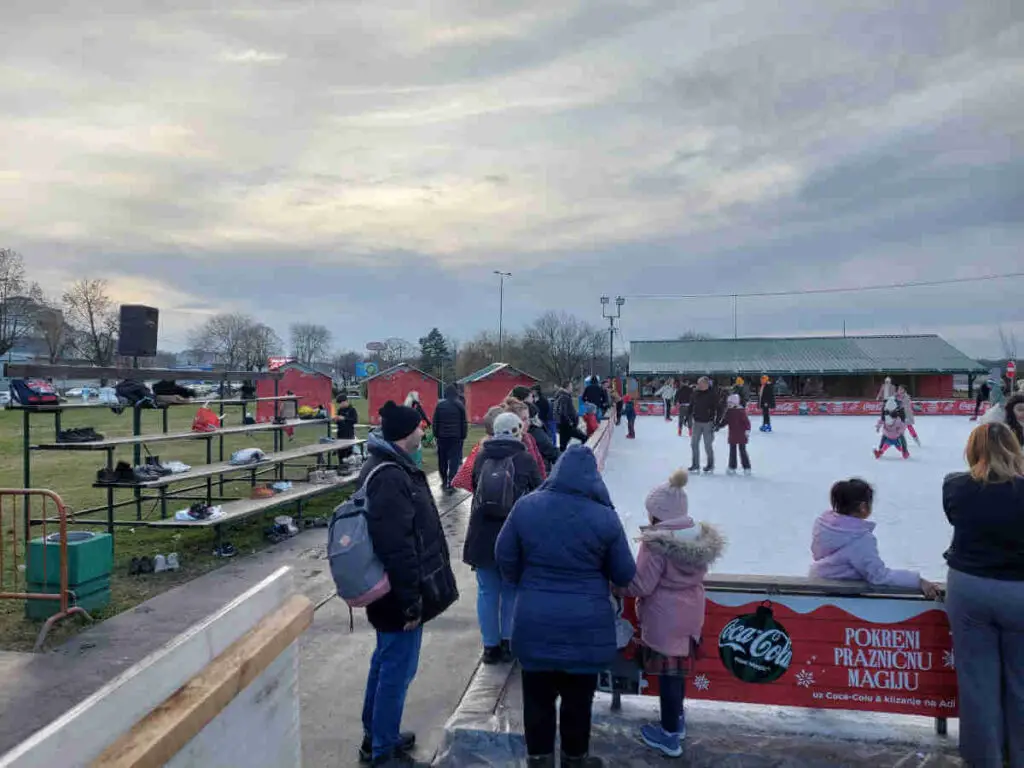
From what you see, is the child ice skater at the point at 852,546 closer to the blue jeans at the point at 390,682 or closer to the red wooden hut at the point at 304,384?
the blue jeans at the point at 390,682

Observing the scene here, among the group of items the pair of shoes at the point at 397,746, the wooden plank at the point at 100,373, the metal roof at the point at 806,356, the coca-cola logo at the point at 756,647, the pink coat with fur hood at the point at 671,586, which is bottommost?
the pair of shoes at the point at 397,746

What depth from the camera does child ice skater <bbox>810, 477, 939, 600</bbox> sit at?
11.4 ft

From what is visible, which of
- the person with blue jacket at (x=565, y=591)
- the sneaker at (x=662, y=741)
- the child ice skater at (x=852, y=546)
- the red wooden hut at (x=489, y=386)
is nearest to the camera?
the person with blue jacket at (x=565, y=591)

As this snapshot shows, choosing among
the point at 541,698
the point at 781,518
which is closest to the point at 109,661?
the point at 541,698

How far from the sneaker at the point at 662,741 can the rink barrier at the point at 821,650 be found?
26 cm

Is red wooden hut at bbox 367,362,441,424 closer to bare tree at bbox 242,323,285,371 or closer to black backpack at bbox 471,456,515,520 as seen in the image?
black backpack at bbox 471,456,515,520

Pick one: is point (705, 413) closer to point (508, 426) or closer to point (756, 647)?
point (508, 426)

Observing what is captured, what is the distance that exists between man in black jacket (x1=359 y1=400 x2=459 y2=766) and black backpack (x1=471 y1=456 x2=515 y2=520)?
69cm

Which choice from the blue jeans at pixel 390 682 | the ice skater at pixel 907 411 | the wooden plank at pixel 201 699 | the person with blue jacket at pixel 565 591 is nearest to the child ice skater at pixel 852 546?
the person with blue jacket at pixel 565 591

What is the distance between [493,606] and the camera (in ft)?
14.3

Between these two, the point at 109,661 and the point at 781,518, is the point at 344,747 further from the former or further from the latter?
the point at 781,518

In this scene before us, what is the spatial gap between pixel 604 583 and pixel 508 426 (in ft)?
5.15

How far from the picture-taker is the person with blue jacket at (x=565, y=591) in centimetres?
284

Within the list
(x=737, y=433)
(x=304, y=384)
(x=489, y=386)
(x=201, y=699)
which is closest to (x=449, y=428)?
(x=737, y=433)
